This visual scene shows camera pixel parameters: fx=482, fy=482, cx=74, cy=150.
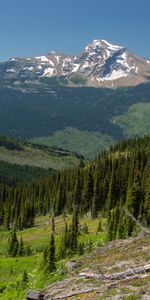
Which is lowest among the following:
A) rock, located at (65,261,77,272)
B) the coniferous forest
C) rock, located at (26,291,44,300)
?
the coniferous forest

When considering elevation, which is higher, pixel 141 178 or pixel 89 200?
pixel 141 178

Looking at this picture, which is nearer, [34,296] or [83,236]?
[34,296]

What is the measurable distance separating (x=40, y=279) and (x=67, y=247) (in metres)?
18.4

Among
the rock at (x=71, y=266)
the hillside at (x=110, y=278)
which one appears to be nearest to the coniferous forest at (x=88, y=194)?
the rock at (x=71, y=266)

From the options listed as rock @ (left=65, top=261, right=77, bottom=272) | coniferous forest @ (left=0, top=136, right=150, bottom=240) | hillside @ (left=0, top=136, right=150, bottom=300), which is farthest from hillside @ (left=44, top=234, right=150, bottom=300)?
coniferous forest @ (left=0, top=136, right=150, bottom=240)

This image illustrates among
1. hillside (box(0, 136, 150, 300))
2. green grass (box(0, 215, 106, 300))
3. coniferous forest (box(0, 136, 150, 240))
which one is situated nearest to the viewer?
hillside (box(0, 136, 150, 300))

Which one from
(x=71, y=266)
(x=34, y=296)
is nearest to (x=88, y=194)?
(x=71, y=266)

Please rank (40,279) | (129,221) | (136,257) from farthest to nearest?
(129,221) < (40,279) < (136,257)

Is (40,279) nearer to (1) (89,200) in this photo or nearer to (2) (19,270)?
(2) (19,270)

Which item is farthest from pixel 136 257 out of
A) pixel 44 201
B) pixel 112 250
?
pixel 44 201

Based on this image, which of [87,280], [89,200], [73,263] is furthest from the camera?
[89,200]

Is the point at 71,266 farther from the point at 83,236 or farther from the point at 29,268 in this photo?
the point at 83,236

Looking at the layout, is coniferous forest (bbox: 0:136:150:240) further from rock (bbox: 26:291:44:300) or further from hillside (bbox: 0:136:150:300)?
rock (bbox: 26:291:44:300)

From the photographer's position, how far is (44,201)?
535 feet
